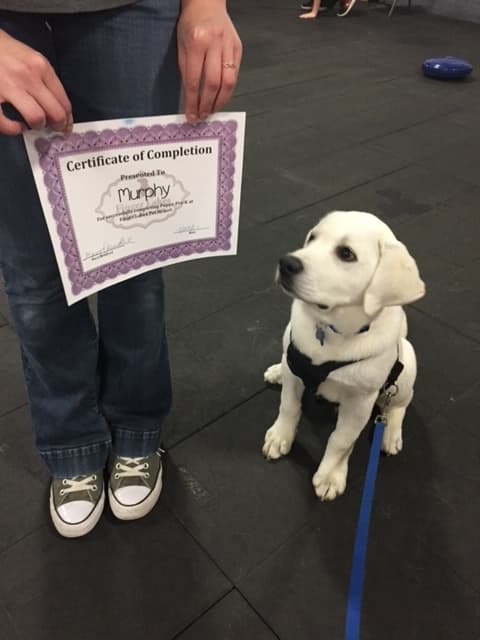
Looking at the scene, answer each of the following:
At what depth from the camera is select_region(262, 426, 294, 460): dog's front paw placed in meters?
1.52

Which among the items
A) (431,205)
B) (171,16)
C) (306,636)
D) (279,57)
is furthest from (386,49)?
(306,636)

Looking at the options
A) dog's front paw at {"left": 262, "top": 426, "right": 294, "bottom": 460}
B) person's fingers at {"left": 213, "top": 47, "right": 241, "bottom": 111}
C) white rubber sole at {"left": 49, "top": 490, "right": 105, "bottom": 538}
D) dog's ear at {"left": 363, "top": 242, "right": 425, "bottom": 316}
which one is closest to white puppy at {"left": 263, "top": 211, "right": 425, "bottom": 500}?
dog's ear at {"left": 363, "top": 242, "right": 425, "bottom": 316}

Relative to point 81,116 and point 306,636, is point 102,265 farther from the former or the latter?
point 306,636

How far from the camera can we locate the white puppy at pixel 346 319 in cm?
108

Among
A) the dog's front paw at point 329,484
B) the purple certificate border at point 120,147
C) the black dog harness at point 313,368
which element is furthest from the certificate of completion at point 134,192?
the dog's front paw at point 329,484

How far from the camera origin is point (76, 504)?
133 cm

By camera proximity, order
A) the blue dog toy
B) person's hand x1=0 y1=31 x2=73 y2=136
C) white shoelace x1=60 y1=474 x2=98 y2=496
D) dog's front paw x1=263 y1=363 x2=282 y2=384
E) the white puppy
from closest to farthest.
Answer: person's hand x1=0 y1=31 x2=73 y2=136, the white puppy, white shoelace x1=60 y1=474 x2=98 y2=496, dog's front paw x1=263 y1=363 x2=282 y2=384, the blue dog toy

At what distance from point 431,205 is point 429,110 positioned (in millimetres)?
1566

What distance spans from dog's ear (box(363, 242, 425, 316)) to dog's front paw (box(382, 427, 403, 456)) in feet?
2.02

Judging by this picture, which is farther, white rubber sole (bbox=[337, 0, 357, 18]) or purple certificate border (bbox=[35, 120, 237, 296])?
white rubber sole (bbox=[337, 0, 357, 18])

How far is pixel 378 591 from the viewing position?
1261mm

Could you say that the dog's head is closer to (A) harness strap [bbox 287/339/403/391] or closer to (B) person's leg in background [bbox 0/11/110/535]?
(A) harness strap [bbox 287/339/403/391]

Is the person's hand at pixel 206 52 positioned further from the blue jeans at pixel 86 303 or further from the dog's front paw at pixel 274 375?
the dog's front paw at pixel 274 375
